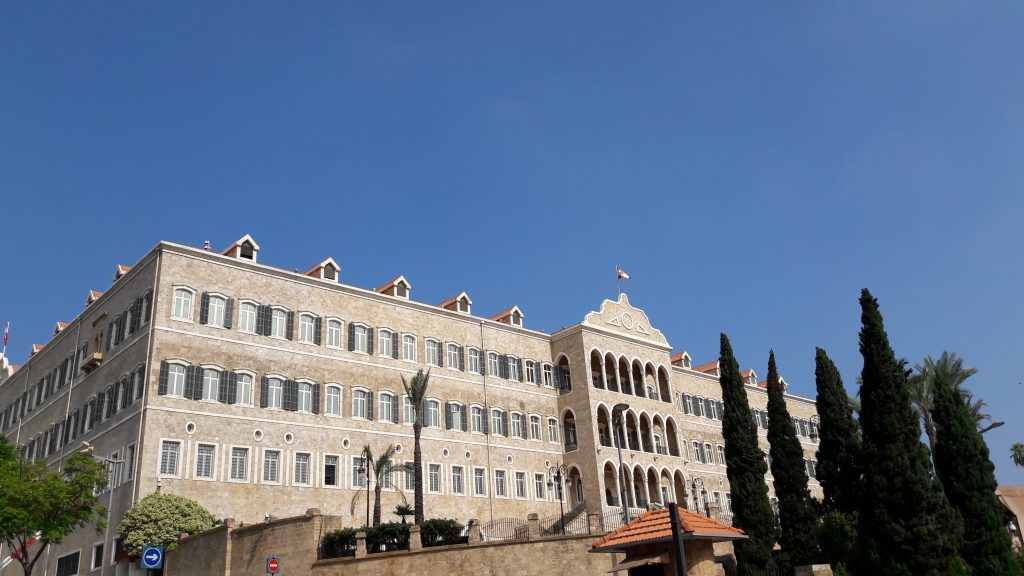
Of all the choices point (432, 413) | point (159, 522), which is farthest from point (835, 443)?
point (159, 522)

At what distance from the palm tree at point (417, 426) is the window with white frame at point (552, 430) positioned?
8.69 metres

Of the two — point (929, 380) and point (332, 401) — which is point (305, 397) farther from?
point (929, 380)

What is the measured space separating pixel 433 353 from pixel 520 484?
8.37 m

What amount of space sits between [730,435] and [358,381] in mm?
17998

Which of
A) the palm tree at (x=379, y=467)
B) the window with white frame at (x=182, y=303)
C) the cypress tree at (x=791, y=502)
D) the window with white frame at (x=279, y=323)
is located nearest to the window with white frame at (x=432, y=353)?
the palm tree at (x=379, y=467)

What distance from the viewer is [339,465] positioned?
38.4 meters

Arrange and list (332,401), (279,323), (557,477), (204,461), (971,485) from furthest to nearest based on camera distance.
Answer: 1. (557,477)
2. (332,401)
3. (279,323)
4. (204,461)
5. (971,485)

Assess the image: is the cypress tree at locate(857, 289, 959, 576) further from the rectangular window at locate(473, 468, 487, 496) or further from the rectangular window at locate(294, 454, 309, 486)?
the rectangular window at locate(294, 454, 309, 486)

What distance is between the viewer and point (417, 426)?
36.9 m

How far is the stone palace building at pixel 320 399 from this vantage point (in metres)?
34.9

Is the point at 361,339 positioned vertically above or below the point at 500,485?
above

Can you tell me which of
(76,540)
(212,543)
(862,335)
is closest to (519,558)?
(212,543)

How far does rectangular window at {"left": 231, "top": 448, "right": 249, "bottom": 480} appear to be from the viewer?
35156 mm

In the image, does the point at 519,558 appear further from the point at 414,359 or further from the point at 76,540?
the point at 76,540
